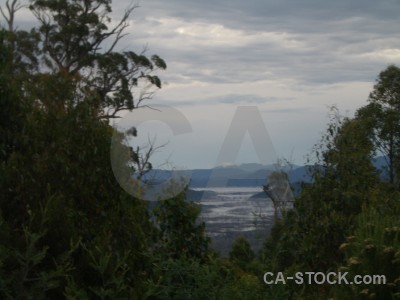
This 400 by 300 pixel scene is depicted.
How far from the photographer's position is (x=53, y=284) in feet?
15.6

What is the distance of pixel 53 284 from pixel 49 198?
0.68m

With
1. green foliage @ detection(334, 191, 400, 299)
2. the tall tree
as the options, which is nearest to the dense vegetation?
green foliage @ detection(334, 191, 400, 299)

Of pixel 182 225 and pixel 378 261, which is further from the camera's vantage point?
pixel 182 225

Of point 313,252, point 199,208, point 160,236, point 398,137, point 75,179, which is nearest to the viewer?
point 75,179

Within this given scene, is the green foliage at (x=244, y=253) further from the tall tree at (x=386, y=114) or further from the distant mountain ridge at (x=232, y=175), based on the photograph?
the tall tree at (x=386, y=114)

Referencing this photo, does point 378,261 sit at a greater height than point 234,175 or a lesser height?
lesser

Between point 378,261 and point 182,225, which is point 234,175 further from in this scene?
point 378,261

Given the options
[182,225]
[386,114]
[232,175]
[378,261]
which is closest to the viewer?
[378,261]

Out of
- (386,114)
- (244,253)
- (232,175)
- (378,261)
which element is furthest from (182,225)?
(386,114)

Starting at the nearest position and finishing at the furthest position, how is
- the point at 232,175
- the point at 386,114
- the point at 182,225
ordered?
the point at 182,225, the point at 232,175, the point at 386,114

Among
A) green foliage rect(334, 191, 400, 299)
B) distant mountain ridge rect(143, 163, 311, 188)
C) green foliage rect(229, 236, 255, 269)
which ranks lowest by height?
green foliage rect(229, 236, 255, 269)

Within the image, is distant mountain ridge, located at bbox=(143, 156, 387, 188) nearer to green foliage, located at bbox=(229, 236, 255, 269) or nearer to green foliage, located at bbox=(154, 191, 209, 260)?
green foliage, located at bbox=(154, 191, 209, 260)

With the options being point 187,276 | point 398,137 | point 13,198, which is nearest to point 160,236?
point 187,276

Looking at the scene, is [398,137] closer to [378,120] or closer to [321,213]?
[378,120]
